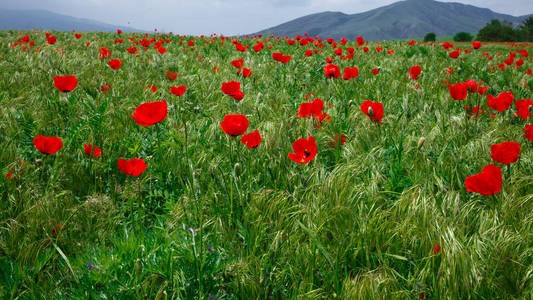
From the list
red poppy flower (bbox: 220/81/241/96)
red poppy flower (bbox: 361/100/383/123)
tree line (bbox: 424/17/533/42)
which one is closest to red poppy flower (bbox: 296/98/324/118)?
red poppy flower (bbox: 361/100/383/123)

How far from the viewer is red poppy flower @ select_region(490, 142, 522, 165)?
136 centimetres

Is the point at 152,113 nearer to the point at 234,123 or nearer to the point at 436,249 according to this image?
the point at 234,123

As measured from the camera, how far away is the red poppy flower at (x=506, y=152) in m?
1.36

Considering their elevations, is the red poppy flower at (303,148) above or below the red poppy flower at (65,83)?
below

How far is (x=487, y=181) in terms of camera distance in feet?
3.91

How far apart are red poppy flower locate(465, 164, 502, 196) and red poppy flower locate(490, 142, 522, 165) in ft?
0.80

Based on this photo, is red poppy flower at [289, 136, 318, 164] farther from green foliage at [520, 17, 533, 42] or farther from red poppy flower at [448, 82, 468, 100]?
green foliage at [520, 17, 533, 42]

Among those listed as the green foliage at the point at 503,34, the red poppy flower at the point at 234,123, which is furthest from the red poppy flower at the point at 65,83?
the green foliage at the point at 503,34

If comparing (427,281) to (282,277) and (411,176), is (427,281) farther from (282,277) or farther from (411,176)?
(411,176)

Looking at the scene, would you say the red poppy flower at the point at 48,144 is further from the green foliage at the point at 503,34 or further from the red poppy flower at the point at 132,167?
the green foliage at the point at 503,34

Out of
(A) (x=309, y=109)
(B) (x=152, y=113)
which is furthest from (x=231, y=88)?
(B) (x=152, y=113)

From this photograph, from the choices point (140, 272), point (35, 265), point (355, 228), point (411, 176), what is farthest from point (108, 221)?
point (411, 176)

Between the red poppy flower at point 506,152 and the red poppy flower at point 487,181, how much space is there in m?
0.24

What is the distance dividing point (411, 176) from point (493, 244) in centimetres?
65
